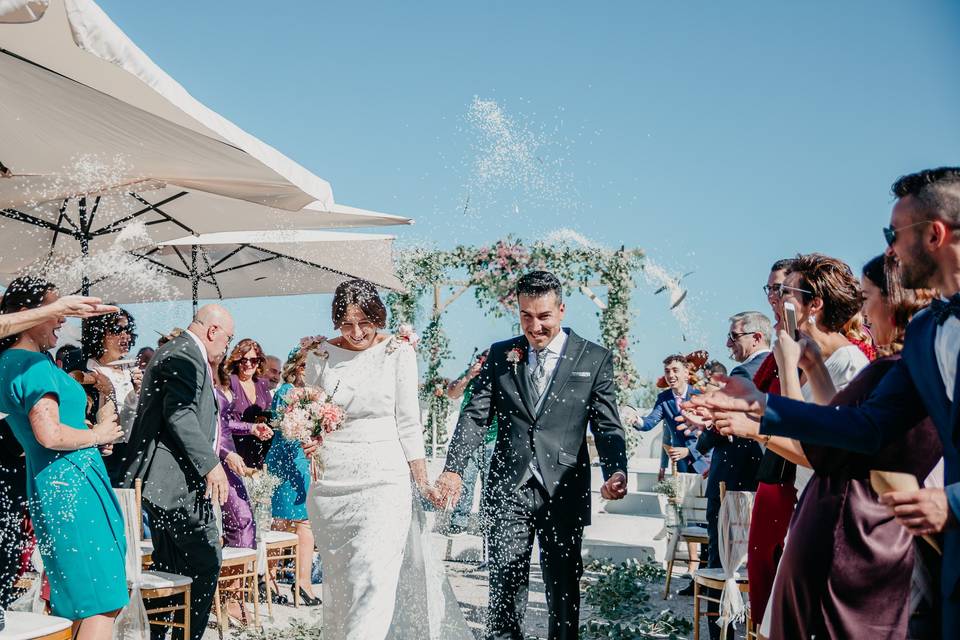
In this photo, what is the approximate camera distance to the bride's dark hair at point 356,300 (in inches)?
193

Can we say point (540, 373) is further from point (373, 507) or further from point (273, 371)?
point (273, 371)

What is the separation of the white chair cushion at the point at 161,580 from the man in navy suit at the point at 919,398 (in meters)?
3.91

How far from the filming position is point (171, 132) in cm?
421

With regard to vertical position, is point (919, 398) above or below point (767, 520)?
above

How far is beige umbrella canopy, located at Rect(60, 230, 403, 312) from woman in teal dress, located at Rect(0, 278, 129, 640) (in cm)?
423

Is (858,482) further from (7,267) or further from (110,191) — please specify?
(7,267)

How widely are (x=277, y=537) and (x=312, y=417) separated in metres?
2.86

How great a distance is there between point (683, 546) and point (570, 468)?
597 centimetres

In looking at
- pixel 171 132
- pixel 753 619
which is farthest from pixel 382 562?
pixel 171 132

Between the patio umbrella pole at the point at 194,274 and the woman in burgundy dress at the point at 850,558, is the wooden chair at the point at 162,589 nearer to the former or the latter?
the woman in burgundy dress at the point at 850,558

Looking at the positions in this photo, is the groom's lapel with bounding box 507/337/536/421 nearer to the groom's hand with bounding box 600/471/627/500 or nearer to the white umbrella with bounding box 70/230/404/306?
the groom's hand with bounding box 600/471/627/500

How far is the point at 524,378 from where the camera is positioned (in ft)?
15.6

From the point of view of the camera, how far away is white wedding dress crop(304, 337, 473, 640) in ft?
15.3

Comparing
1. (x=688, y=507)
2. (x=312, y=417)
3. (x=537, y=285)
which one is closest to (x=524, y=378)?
(x=537, y=285)
